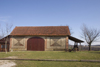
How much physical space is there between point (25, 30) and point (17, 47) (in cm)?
444

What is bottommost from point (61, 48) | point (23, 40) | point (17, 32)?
point (61, 48)

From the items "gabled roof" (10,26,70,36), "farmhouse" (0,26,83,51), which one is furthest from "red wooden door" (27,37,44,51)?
"gabled roof" (10,26,70,36)

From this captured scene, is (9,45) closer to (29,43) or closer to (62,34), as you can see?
(29,43)

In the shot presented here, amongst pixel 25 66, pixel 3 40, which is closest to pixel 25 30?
pixel 3 40

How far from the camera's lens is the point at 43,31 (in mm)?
24109

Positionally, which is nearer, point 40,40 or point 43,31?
point 40,40

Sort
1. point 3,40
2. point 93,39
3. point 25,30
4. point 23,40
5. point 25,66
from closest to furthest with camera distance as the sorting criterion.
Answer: point 25,66 → point 3,40 → point 23,40 → point 25,30 → point 93,39

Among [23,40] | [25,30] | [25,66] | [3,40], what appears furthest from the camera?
[25,30]

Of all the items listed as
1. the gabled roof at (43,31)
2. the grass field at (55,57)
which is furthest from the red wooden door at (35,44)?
the grass field at (55,57)

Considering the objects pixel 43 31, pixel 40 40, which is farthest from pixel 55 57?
pixel 43 31

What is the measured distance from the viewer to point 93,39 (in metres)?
30.0

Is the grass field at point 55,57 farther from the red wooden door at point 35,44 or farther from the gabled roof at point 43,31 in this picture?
the gabled roof at point 43,31

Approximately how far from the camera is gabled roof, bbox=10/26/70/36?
22.9 meters

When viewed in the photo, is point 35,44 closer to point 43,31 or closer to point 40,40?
point 40,40
